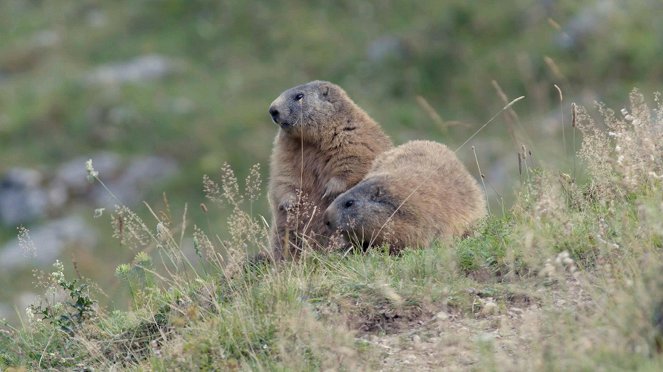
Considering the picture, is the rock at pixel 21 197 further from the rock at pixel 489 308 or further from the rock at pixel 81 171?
the rock at pixel 489 308

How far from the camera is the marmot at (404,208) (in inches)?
305

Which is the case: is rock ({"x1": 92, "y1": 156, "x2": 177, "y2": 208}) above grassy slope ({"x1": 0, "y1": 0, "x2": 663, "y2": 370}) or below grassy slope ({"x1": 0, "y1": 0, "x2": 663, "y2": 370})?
below

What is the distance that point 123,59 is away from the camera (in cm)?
2122

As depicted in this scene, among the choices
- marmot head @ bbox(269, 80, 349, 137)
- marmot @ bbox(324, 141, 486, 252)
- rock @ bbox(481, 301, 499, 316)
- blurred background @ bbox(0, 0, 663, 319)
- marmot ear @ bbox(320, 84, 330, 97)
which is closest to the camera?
rock @ bbox(481, 301, 499, 316)

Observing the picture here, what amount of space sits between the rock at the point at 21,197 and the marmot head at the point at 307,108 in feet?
32.4

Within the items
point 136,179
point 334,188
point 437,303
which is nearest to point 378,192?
point 334,188

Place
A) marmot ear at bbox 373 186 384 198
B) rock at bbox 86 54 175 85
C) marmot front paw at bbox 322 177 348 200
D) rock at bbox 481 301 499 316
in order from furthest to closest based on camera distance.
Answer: rock at bbox 86 54 175 85 → marmot front paw at bbox 322 177 348 200 → marmot ear at bbox 373 186 384 198 → rock at bbox 481 301 499 316

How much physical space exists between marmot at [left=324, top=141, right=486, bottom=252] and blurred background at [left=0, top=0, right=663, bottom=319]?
7.00 meters

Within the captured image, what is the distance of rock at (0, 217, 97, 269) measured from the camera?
16.7 meters

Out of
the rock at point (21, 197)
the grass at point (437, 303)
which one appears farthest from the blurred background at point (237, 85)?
the grass at point (437, 303)

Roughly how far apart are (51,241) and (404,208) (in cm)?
1067

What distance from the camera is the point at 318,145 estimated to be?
362 inches

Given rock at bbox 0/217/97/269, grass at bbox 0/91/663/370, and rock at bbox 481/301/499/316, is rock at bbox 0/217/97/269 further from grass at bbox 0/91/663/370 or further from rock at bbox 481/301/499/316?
rock at bbox 481/301/499/316

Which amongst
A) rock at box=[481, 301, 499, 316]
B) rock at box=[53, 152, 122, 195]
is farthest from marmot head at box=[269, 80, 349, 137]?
rock at box=[53, 152, 122, 195]
